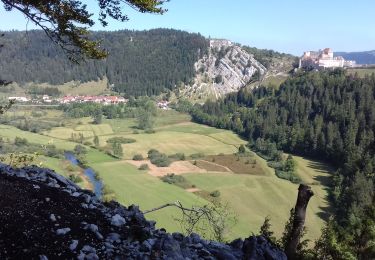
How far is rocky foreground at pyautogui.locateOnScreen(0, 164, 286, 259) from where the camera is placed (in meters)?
8.58

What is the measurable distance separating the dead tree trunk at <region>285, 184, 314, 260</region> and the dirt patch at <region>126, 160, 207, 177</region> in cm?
8102

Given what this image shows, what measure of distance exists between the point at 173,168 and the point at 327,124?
60708 mm

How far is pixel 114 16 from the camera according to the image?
47.0 ft

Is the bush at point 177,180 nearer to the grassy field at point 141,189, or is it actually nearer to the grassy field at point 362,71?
the grassy field at point 141,189

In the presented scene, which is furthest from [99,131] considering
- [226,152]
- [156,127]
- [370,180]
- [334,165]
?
[370,180]

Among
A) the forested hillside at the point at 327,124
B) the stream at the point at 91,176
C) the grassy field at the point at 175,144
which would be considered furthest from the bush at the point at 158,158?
the forested hillside at the point at 327,124

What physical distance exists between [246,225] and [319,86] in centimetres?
12033

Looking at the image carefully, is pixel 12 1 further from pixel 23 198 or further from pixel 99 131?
pixel 99 131

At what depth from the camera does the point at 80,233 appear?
9.30m

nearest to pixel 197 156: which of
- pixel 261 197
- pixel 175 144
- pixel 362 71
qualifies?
pixel 175 144

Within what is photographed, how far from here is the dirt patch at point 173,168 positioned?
94219 millimetres

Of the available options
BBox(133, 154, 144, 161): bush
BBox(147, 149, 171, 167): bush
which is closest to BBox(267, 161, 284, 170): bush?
BBox(147, 149, 171, 167): bush

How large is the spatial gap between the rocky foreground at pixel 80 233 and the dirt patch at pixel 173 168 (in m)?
80.6

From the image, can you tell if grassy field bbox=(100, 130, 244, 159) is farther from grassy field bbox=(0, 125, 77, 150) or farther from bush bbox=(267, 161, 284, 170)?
bush bbox=(267, 161, 284, 170)
